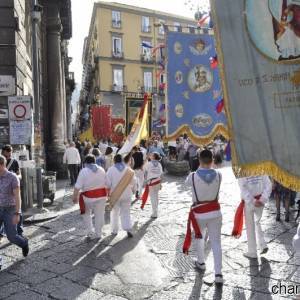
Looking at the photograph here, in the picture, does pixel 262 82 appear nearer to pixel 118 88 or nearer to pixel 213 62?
pixel 213 62

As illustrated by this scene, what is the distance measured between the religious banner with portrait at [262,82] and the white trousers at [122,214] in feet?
15.0

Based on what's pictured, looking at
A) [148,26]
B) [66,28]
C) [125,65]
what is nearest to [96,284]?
[66,28]

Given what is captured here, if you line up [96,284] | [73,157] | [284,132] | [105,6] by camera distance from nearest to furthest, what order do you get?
[284,132] → [96,284] → [73,157] → [105,6]

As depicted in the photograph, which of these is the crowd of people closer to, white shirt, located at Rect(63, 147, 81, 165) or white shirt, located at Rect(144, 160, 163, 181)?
white shirt, located at Rect(144, 160, 163, 181)

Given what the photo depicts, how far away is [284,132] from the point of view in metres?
3.36

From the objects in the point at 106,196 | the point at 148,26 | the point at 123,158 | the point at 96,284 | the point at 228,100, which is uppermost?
the point at 148,26

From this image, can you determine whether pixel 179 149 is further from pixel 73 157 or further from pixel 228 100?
pixel 228 100

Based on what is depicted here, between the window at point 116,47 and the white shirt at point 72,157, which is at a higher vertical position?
the window at point 116,47

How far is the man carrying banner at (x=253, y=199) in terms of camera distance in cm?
626

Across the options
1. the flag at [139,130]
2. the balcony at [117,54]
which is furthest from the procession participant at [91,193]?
the balcony at [117,54]

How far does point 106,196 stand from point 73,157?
293 inches

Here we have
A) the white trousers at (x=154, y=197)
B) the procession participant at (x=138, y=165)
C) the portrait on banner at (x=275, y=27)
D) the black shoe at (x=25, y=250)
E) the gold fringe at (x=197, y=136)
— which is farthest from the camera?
the procession participant at (x=138, y=165)

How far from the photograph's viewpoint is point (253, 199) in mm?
6285

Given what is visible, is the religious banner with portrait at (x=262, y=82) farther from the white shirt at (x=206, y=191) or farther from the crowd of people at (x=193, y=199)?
the white shirt at (x=206, y=191)
